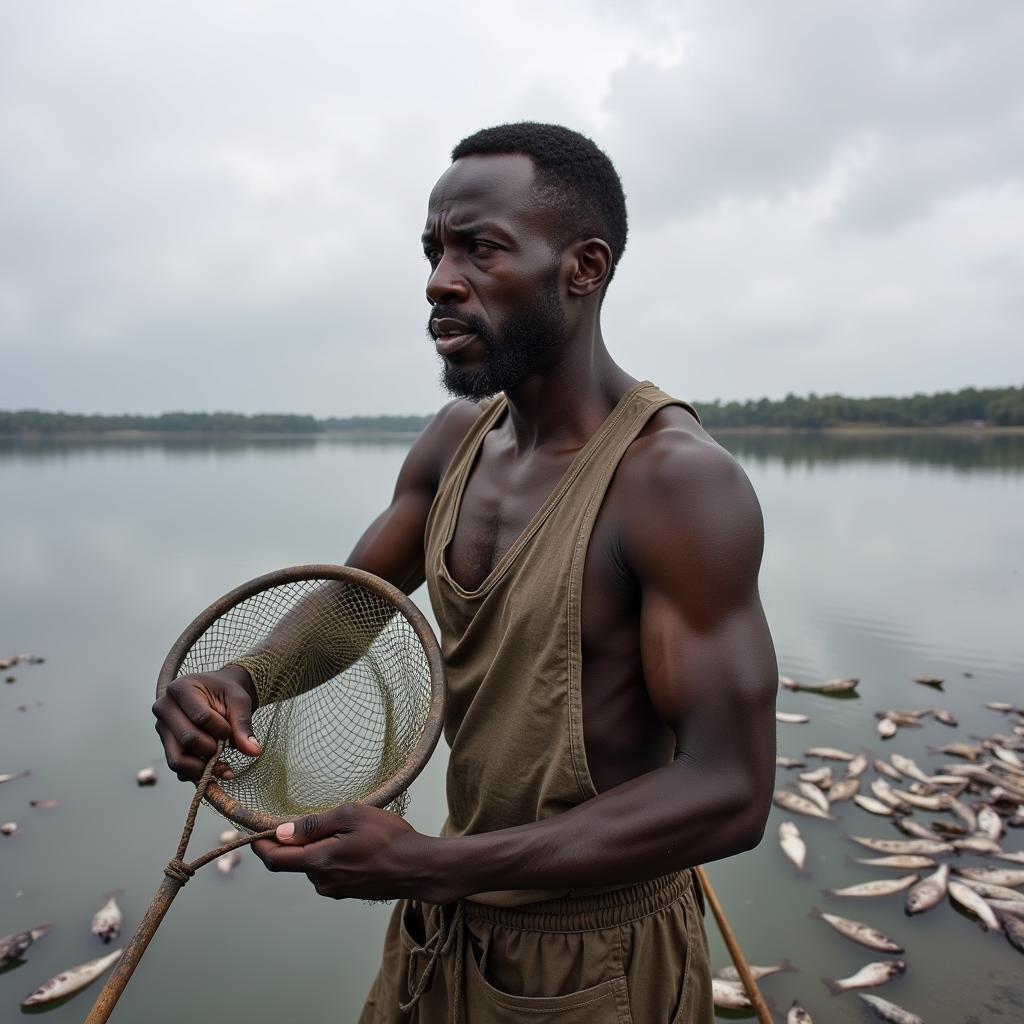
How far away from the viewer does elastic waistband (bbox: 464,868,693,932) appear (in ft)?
5.67

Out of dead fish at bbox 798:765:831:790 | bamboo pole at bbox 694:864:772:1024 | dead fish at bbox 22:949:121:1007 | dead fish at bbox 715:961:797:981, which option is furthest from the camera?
dead fish at bbox 798:765:831:790

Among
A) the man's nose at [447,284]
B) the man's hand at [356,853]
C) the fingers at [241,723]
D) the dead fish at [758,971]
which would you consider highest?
the man's nose at [447,284]

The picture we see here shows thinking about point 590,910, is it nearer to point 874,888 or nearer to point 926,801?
point 874,888

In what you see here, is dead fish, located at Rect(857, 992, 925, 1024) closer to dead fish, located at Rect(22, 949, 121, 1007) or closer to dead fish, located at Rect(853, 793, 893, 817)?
dead fish, located at Rect(853, 793, 893, 817)

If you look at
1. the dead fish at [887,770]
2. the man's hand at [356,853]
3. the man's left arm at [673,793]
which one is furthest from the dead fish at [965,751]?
the man's hand at [356,853]

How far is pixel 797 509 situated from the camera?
21.5m

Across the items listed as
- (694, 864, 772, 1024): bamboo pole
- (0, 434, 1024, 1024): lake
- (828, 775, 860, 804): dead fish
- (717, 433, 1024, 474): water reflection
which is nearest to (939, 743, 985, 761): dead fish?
(0, 434, 1024, 1024): lake

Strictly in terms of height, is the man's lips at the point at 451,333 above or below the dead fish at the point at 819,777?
above

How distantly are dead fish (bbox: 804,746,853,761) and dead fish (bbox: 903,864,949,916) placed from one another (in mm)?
1565

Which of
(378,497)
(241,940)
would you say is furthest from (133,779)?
(378,497)

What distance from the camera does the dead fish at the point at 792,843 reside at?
505 cm

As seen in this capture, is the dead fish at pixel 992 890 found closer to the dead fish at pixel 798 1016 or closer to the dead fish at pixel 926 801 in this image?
the dead fish at pixel 926 801

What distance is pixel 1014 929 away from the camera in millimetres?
4297

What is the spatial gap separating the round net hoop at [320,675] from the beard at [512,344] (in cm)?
54
